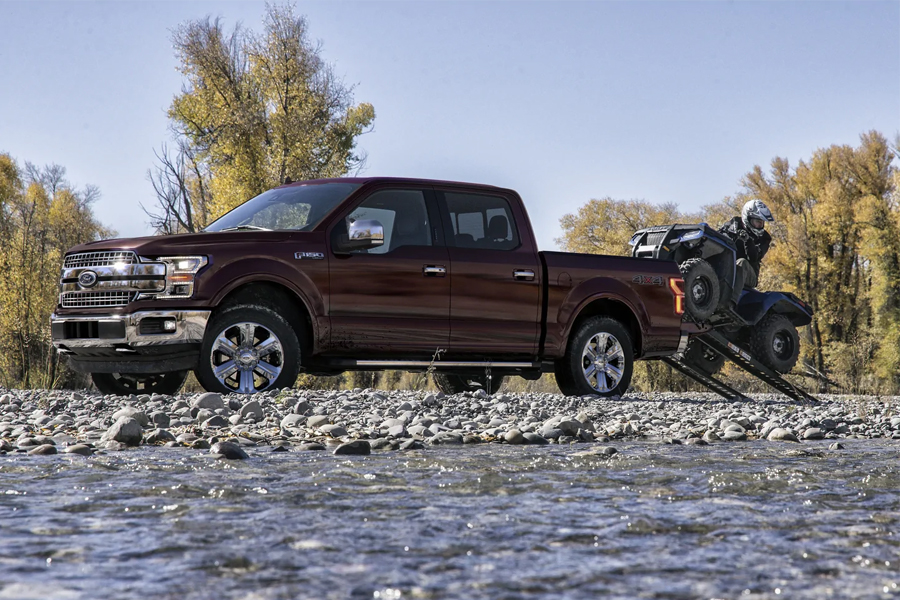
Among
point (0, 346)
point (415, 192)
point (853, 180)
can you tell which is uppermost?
point (853, 180)

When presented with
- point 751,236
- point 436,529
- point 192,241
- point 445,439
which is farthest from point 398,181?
point 751,236

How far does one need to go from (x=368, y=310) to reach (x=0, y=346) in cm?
1985

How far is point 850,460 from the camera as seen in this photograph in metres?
5.18

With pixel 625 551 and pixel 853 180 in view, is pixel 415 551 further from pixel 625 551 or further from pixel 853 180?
pixel 853 180

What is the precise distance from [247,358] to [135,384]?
1.95m

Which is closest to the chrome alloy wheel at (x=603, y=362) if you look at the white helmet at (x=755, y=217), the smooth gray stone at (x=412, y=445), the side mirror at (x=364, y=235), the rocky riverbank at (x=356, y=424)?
the rocky riverbank at (x=356, y=424)

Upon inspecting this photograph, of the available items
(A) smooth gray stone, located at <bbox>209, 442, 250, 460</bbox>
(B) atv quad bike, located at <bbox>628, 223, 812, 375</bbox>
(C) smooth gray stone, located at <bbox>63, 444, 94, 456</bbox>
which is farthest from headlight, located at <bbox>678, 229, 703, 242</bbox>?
(C) smooth gray stone, located at <bbox>63, 444, 94, 456</bbox>

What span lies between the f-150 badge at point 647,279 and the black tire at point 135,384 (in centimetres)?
453

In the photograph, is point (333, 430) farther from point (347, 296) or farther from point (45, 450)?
point (347, 296)

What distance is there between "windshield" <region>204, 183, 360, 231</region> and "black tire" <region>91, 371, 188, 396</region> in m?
1.44

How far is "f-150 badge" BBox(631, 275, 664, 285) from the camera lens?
994 cm

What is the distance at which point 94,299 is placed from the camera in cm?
775

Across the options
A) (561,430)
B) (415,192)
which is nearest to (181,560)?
(561,430)

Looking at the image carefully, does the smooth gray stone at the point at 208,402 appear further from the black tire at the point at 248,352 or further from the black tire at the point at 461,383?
the black tire at the point at 461,383
